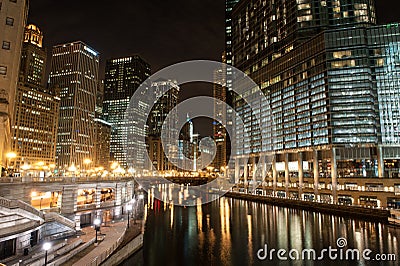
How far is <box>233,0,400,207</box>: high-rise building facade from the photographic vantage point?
96.6 metres

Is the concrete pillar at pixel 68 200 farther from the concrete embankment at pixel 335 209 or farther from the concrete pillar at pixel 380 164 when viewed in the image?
the concrete pillar at pixel 380 164

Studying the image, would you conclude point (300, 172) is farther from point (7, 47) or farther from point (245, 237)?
point (7, 47)

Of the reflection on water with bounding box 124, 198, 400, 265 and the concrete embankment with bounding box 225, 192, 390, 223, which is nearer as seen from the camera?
the reflection on water with bounding box 124, 198, 400, 265

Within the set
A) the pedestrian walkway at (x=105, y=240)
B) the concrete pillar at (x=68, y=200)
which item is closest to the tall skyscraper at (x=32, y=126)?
the concrete pillar at (x=68, y=200)

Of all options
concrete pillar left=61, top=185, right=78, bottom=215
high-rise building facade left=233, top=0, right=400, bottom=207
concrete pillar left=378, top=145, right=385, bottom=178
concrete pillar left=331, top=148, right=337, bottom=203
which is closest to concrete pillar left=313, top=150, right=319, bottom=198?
high-rise building facade left=233, top=0, right=400, bottom=207

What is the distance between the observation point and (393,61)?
10162 centimetres

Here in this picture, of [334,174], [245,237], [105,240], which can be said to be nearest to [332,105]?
[334,174]

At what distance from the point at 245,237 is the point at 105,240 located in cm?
2642

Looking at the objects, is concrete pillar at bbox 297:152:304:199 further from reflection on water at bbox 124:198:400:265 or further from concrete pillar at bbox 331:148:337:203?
reflection on water at bbox 124:198:400:265

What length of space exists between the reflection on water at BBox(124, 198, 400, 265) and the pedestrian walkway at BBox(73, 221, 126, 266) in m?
3.58

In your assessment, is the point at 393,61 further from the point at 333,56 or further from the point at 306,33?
the point at 306,33

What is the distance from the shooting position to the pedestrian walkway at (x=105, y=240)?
28.4 meters

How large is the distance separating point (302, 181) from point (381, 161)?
27189 millimetres

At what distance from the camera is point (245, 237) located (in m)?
52.7
